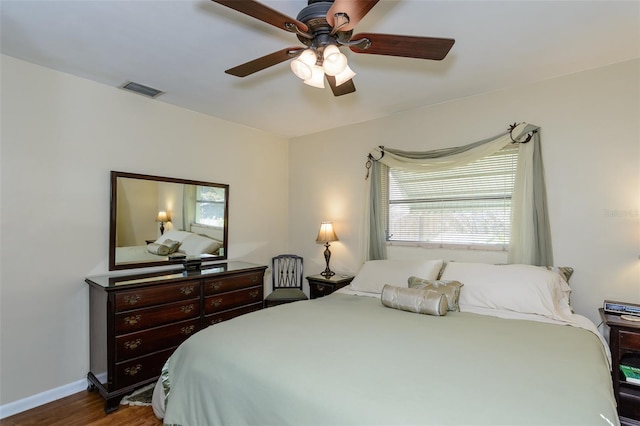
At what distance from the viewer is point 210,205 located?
3.69m

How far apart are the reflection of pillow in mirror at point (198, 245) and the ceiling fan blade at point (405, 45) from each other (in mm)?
2625

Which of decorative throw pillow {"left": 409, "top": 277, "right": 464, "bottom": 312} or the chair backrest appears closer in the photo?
decorative throw pillow {"left": 409, "top": 277, "right": 464, "bottom": 312}

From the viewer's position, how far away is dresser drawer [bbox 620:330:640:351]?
2023 millimetres

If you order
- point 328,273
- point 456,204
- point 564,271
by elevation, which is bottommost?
point 328,273

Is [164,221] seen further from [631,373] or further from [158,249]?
[631,373]

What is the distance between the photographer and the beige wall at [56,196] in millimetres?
2416

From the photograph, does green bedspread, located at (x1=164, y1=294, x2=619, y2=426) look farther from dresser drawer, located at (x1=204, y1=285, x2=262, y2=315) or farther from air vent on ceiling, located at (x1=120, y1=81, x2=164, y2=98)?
air vent on ceiling, located at (x1=120, y1=81, x2=164, y2=98)

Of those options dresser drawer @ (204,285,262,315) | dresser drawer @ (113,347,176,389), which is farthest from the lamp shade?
dresser drawer @ (113,347,176,389)

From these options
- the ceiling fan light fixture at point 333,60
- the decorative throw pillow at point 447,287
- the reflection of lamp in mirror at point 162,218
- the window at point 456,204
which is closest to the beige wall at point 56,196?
the reflection of lamp in mirror at point 162,218

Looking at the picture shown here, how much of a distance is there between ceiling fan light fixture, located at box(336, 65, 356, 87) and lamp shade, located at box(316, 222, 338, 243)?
7.41ft

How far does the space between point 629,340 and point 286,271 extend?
338cm

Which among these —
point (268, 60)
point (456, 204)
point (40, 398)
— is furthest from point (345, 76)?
point (40, 398)

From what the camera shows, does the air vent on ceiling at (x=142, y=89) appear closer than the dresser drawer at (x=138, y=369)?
No

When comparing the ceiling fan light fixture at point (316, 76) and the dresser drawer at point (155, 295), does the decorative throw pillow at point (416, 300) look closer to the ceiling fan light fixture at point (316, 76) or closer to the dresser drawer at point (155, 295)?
the ceiling fan light fixture at point (316, 76)
